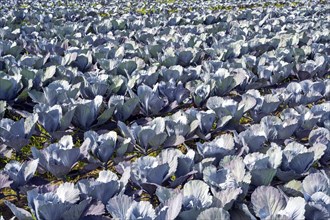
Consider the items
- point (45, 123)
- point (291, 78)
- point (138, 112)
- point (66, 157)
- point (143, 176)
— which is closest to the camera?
point (143, 176)

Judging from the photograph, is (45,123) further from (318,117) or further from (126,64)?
(318,117)

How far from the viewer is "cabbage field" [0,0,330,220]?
2.28 m

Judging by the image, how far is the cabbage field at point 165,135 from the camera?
2.28 meters

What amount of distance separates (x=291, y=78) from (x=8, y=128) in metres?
3.78

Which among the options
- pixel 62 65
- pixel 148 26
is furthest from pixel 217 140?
pixel 148 26

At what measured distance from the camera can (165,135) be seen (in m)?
3.18

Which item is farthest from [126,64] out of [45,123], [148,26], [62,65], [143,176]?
[148,26]

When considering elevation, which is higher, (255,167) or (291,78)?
(255,167)

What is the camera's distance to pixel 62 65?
5.41m

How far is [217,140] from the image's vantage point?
305 centimetres

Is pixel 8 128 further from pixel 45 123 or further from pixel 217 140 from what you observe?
pixel 217 140

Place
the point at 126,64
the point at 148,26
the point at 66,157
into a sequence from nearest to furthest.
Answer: the point at 66,157 < the point at 126,64 < the point at 148,26

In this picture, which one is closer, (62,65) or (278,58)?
(62,65)

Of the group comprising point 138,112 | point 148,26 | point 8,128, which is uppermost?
point 8,128
